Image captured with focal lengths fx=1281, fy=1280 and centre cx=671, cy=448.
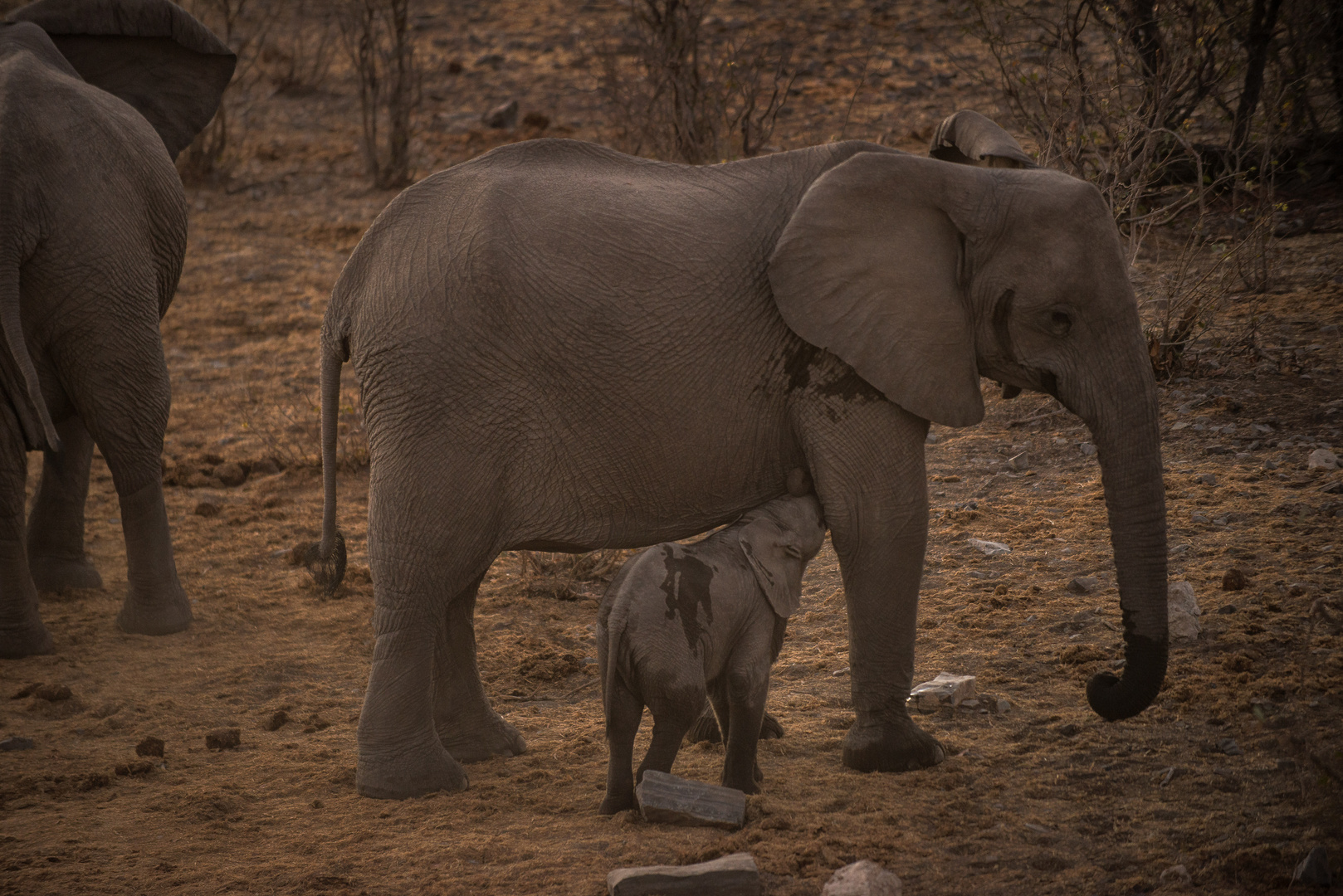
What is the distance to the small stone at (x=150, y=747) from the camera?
497 cm

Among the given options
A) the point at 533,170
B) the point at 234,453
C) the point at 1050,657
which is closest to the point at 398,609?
the point at 533,170

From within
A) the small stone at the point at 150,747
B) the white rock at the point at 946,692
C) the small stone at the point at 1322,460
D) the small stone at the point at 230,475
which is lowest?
the small stone at the point at 230,475

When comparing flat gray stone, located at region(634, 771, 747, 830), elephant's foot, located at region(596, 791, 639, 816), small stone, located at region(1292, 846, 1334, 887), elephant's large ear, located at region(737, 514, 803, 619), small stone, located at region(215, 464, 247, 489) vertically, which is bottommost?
small stone, located at region(215, 464, 247, 489)

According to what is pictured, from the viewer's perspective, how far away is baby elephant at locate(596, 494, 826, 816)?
397 centimetres

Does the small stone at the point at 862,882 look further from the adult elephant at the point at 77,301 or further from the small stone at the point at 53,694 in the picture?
the adult elephant at the point at 77,301

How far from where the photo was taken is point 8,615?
607 centimetres

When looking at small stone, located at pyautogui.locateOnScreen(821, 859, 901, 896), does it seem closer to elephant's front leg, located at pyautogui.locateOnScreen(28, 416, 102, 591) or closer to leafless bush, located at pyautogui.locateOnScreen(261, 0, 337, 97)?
elephant's front leg, located at pyautogui.locateOnScreen(28, 416, 102, 591)

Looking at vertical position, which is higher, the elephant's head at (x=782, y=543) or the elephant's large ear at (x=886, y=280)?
the elephant's large ear at (x=886, y=280)

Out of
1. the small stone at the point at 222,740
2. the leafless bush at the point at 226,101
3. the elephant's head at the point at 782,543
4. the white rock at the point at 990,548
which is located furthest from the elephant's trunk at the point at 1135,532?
the leafless bush at the point at 226,101

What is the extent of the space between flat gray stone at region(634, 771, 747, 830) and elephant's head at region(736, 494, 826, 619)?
0.64 metres

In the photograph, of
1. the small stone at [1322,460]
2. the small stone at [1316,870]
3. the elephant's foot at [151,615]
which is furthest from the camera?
the small stone at [1322,460]

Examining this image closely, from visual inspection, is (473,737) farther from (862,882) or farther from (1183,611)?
(1183,611)

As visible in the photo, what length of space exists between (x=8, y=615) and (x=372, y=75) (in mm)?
9292

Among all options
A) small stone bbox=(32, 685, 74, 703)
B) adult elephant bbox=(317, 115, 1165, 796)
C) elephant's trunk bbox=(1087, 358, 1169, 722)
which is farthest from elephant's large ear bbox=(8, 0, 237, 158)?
elephant's trunk bbox=(1087, 358, 1169, 722)
